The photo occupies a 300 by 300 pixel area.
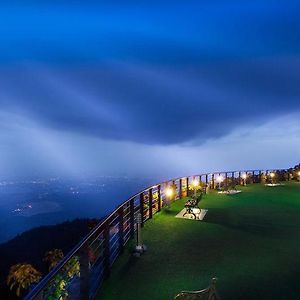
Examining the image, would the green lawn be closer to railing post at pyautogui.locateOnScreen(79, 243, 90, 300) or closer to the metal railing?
the metal railing

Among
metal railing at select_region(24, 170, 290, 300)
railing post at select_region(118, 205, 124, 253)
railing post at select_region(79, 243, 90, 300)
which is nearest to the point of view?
metal railing at select_region(24, 170, 290, 300)

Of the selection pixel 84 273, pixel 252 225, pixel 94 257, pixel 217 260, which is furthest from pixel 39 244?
pixel 84 273

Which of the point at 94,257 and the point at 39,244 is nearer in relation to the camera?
the point at 94,257

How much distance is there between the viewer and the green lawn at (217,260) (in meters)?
5.03

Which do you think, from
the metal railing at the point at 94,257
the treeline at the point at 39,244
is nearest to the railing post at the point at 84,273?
the metal railing at the point at 94,257

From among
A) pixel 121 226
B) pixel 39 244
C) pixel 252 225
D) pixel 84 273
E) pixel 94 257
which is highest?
pixel 121 226

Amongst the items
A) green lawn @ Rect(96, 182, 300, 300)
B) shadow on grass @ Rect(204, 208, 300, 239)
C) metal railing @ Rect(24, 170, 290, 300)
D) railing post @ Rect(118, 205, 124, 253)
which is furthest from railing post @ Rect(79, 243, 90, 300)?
shadow on grass @ Rect(204, 208, 300, 239)

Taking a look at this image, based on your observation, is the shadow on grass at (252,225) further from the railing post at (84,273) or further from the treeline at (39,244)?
the treeline at (39,244)

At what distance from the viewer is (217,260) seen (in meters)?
6.36

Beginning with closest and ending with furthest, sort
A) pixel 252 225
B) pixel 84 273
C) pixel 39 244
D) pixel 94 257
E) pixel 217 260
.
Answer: pixel 84 273 < pixel 217 260 < pixel 94 257 < pixel 252 225 < pixel 39 244

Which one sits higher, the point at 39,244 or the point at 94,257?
the point at 94,257

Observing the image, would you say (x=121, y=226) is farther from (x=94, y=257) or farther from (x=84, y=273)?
(x=84, y=273)

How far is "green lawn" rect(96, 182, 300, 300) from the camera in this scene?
5.03m

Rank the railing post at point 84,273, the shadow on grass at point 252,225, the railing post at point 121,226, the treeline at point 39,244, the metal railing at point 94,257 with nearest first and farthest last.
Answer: the metal railing at point 94,257, the railing post at point 84,273, the railing post at point 121,226, the shadow on grass at point 252,225, the treeline at point 39,244
